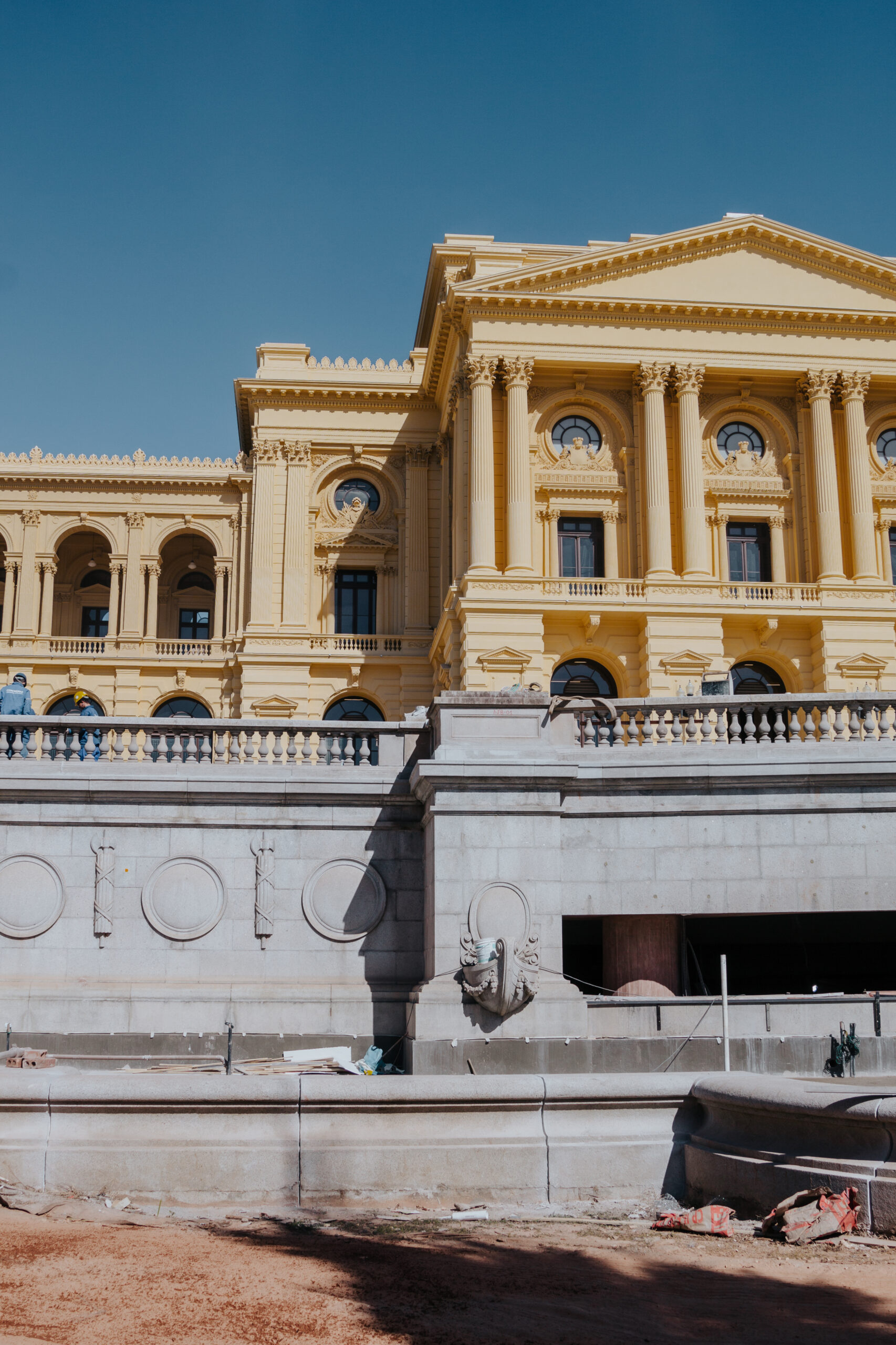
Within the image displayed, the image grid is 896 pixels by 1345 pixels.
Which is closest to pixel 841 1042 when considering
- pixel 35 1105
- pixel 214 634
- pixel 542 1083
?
pixel 542 1083

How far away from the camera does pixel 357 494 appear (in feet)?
181

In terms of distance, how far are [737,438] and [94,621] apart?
31.9 m

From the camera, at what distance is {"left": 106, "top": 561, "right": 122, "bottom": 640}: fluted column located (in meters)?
56.0

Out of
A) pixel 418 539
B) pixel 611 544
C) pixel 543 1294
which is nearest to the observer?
pixel 543 1294

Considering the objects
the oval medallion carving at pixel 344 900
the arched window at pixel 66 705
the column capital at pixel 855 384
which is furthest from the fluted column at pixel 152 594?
the oval medallion carving at pixel 344 900

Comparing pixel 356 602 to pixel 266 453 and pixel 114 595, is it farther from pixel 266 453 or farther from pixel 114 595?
pixel 114 595

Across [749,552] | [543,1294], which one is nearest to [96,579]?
[749,552]

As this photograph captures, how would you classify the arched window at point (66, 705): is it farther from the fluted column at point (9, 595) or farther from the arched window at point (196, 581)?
the arched window at point (196, 581)

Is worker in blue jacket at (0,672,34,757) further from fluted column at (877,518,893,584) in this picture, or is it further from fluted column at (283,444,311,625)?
fluted column at (877,518,893,584)

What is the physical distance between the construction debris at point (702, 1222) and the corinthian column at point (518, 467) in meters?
35.5

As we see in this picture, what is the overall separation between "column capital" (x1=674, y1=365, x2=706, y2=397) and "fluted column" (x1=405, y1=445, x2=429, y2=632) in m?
12.2

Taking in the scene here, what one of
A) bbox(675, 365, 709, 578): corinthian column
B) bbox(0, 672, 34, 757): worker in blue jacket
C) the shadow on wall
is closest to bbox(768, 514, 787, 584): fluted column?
bbox(675, 365, 709, 578): corinthian column

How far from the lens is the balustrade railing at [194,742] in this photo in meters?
17.8

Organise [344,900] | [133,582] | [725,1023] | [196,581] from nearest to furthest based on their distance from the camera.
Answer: [725,1023] → [344,900] → [133,582] → [196,581]
